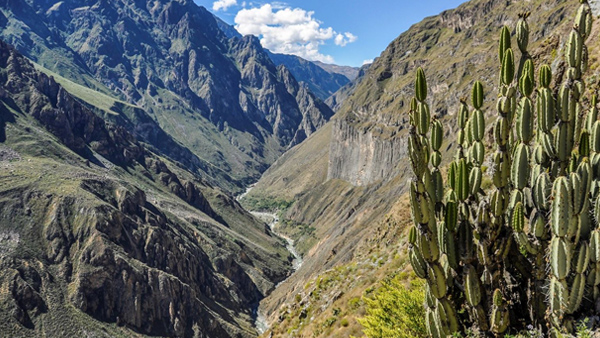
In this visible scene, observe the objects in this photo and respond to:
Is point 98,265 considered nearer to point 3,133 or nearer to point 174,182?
point 3,133

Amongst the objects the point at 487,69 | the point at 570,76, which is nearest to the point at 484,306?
the point at 570,76

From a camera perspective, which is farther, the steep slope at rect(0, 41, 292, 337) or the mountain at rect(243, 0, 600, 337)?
the steep slope at rect(0, 41, 292, 337)

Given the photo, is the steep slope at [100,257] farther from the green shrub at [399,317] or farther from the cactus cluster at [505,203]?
the cactus cluster at [505,203]

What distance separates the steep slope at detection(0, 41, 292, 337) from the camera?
3083 inches

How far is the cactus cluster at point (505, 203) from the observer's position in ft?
38.2

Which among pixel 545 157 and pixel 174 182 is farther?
pixel 174 182

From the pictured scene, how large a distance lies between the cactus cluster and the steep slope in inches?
3247

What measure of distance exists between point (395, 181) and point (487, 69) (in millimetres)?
53554

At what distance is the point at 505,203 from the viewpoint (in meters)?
12.4

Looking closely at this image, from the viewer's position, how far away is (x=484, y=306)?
1271 centimetres

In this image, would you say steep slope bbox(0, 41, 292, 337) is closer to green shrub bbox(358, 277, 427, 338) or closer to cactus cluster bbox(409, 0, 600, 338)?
green shrub bbox(358, 277, 427, 338)

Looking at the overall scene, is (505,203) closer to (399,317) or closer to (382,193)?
(399,317)

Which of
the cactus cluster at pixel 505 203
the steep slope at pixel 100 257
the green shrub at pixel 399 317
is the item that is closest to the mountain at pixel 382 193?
the green shrub at pixel 399 317

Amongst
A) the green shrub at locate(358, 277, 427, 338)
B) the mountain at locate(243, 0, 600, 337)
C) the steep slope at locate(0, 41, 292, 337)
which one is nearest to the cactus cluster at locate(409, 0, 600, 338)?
the green shrub at locate(358, 277, 427, 338)
